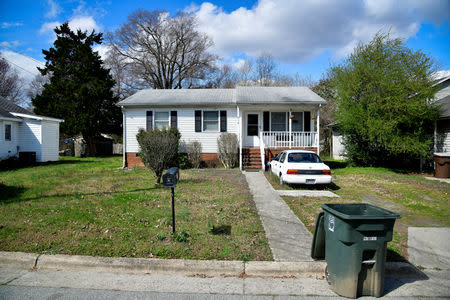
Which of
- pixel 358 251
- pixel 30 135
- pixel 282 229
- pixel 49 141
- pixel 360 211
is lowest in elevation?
pixel 282 229

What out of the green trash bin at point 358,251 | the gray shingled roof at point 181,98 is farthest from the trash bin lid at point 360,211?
the gray shingled roof at point 181,98

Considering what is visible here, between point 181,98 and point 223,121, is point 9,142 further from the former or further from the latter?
point 223,121

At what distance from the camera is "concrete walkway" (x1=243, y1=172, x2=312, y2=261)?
4.48 m

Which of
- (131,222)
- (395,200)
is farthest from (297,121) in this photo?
(131,222)

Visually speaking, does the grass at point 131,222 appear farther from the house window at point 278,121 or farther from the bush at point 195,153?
the house window at point 278,121

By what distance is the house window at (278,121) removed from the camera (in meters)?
16.9

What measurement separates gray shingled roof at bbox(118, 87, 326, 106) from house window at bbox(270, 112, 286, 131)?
116 centimetres

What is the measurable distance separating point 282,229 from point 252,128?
1160 cm

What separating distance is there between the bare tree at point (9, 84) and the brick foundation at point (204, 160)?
3088 cm

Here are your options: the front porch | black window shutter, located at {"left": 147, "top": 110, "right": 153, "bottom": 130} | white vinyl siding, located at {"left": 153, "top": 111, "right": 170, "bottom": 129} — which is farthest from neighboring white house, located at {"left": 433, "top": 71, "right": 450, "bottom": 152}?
black window shutter, located at {"left": 147, "top": 110, "right": 153, "bottom": 130}

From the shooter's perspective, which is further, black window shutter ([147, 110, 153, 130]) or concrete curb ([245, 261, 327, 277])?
black window shutter ([147, 110, 153, 130])

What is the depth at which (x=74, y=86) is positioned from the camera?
82.5ft

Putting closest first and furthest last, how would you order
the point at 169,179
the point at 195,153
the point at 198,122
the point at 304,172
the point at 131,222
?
the point at 169,179
the point at 131,222
the point at 304,172
the point at 195,153
the point at 198,122

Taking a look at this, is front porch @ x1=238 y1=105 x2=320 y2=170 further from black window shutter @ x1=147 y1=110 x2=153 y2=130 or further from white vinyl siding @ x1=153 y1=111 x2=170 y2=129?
black window shutter @ x1=147 y1=110 x2=153 y2=130
